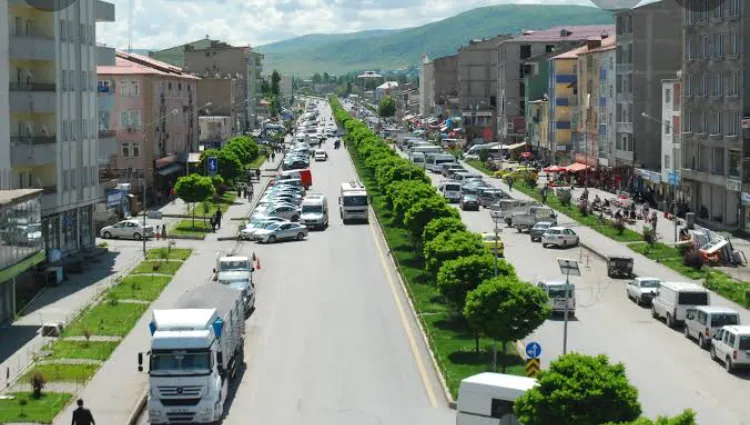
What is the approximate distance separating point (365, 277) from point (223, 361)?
2646cm

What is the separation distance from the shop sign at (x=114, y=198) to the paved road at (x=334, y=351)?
1595cm

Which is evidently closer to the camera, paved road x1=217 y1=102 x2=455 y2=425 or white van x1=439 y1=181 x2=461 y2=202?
paved road x1=217 y1=102 x2=455 y2=425

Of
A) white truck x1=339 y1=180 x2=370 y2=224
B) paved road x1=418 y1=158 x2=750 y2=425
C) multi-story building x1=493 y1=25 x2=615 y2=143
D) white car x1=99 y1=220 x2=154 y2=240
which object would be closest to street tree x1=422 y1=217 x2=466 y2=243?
paved road x1=418 y1=158 x2=750 y2=425

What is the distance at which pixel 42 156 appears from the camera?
61250mm

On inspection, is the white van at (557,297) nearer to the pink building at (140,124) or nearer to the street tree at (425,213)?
the street tree at (425,213)

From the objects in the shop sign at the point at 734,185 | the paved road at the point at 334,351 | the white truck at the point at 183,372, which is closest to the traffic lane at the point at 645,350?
the paved road at the point at 334,351

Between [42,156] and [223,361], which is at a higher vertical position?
[42,156]

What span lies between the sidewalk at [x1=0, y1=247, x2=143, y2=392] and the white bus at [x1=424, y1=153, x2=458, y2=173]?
2604 inches

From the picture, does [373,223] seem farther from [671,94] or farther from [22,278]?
[22,278]

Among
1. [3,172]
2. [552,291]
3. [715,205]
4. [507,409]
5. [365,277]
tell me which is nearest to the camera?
[507,409]

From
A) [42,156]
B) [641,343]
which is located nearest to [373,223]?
[42,156]

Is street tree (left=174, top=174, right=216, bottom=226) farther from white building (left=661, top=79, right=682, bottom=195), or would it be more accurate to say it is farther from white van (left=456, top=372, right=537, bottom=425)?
white van (left=456, top=372, right=537, bottom=425)

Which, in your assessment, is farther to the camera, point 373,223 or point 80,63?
point 373,223

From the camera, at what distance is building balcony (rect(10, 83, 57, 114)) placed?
59.8 metres
